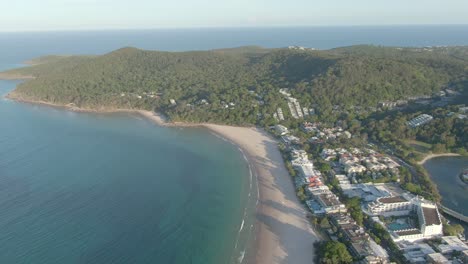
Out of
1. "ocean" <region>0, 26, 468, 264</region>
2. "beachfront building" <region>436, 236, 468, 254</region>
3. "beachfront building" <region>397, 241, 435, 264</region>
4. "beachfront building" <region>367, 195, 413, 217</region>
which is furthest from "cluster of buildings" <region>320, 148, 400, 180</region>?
"beachfront building" <region>397, 241, 435, 264</region>

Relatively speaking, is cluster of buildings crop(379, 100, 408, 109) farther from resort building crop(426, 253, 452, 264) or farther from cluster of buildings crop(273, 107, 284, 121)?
resort building crop(426, 253, 452, 264)

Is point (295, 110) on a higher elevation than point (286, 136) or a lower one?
higher

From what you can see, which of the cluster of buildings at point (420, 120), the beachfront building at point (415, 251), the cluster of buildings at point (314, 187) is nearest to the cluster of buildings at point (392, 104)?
the cluster of buildings at point (420, 120)

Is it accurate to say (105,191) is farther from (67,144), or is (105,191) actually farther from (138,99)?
(138,99)

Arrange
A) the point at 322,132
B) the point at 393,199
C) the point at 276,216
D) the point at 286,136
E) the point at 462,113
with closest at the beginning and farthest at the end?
the point at 276,216 < the point at 393,199 < the point at 286,136 < the point at 322,132 < the point at 462,113

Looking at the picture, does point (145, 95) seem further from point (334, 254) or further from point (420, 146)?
point (334, 254)

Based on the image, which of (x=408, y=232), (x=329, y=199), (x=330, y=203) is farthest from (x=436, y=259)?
(x=329, y=199)

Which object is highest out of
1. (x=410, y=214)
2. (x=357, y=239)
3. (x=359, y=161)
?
(x=359, y=161)
